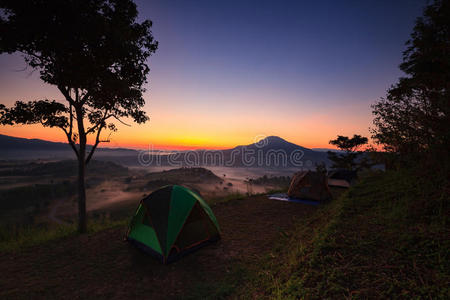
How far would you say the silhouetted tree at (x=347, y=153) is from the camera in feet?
81.1

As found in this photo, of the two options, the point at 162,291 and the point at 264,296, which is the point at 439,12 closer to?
the point at 264,296

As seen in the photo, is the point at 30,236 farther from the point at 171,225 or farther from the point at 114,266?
the point at 171,225

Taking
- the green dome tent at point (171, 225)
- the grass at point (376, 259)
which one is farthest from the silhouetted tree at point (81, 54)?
the grass at point (376, 259)

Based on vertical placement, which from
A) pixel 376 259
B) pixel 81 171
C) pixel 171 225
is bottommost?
pixel 171 225

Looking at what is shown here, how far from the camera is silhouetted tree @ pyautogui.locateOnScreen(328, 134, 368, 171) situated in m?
24.7

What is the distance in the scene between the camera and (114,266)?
16.6 ft

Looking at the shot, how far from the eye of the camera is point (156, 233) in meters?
5.36

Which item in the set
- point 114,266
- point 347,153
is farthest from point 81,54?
point 347,153

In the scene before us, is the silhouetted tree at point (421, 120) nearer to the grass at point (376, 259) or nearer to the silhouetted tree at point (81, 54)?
the grass at point (376, 259)

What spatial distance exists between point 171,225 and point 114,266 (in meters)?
1.95

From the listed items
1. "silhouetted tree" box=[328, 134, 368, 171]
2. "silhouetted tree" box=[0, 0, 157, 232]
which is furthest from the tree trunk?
"silhouetted tree" box=[328, 134, 368, 171]

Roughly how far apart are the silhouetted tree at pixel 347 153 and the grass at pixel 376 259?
23224 millimetres

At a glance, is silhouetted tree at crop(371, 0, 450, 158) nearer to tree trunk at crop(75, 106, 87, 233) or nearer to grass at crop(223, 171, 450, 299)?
grass at crop(223, 171, 450, 299)

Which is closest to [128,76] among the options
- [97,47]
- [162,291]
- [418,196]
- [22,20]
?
[97,47]
